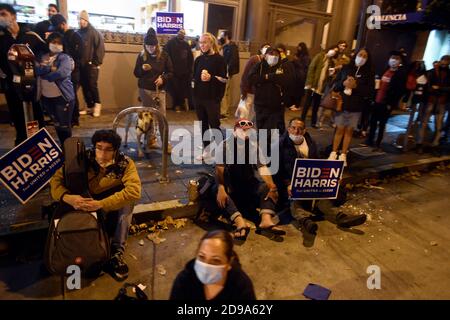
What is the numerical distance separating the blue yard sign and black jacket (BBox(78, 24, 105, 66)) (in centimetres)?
126

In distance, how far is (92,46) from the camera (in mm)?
7605

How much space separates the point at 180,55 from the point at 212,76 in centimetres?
325

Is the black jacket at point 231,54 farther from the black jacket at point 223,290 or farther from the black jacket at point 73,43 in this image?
the black jacket at point 223,290

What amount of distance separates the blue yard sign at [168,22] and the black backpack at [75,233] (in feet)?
17.9

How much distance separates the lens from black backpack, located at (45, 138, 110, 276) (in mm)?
3170

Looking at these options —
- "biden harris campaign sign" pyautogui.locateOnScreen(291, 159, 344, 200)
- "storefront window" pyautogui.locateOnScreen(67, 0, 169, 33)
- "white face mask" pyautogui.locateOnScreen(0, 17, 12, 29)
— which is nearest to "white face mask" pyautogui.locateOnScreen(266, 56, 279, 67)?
"biden harris campaign sign" pyautogui.locateOnScreen(291, 159, 344, 200)

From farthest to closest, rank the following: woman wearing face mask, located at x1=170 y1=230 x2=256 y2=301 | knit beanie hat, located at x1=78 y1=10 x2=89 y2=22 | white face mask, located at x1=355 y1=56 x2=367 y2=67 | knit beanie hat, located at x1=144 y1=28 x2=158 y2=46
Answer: knit beanie hat, located at x1=78 y1=10 x2=89 y2=22
white face mask, located at x1=355 y1=56 x2=367 y2=67
knit beanie hat, located at x1=144 y1=28 x2=158 y2=46
woman wearing face mask, located at x1=170 y1=230 x2=256 y2=301

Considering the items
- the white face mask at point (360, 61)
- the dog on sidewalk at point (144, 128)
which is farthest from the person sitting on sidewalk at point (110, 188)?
the white face mask at point (360, 61)

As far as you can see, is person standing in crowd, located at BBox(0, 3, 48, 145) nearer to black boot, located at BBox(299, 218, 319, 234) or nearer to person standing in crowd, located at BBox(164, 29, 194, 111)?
black boot, located at BBox(299, 218, 319, 234)

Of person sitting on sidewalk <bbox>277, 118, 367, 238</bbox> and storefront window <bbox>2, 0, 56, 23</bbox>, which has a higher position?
storefront window <bbox>2, 0, 56, 23</bbox>

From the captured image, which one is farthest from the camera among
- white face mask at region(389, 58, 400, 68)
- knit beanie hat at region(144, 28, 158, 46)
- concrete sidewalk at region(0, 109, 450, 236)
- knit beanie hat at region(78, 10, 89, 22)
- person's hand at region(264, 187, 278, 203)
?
knit beanie hat at region(78, 10, 89, 22)

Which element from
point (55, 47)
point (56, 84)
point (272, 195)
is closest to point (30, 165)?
point (56, 84)
